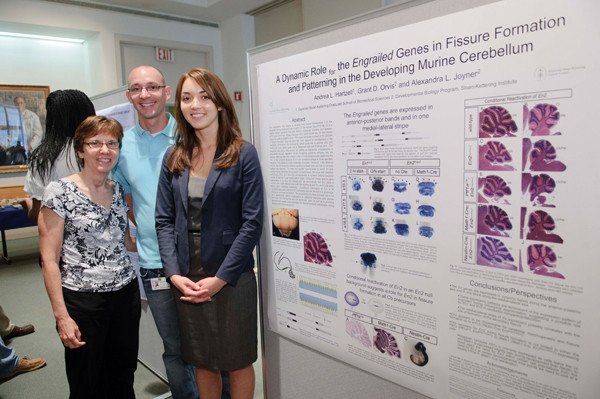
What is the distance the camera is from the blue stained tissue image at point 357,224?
137 cm

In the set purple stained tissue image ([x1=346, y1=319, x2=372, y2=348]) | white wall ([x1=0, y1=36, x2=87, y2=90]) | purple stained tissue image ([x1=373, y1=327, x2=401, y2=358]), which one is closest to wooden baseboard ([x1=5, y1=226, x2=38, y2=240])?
white wall ([x1=0, y1=36, x2=87, y2=90])

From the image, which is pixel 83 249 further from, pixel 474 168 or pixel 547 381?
pixel 547 381

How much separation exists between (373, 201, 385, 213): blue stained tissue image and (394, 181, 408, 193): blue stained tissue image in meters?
0.07

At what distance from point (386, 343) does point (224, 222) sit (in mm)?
688

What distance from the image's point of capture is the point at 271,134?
1585 millimetres

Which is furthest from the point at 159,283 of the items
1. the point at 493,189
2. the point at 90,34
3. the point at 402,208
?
the point at 90,34

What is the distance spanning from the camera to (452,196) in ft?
3.76

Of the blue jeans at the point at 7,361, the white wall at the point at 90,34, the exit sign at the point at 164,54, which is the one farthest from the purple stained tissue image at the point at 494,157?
the exit sign at the point at 164,54

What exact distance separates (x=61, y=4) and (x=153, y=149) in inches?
189

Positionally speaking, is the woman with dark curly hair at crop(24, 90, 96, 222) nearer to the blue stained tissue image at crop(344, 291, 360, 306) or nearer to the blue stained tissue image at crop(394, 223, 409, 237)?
the blue stained tissue image at crop(344, 291, 360, 306)

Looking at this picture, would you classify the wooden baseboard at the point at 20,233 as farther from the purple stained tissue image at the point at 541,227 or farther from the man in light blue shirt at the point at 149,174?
the purple stained tissue image at the point at 541,227

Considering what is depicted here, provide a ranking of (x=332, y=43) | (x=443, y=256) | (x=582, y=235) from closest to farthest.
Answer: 1. (x=582, y=235)
2. (x=443, y=256)
3. (x=332, y=43)

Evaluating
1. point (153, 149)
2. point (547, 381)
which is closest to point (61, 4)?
point (153, 149)

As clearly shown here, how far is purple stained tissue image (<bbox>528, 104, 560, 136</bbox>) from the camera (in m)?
0.96
